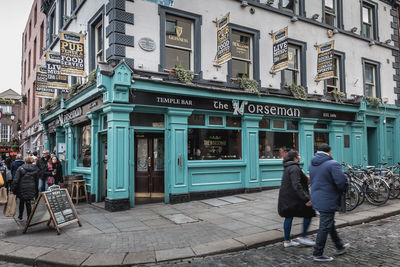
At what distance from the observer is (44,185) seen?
1087cm

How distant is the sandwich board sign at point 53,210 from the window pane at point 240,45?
7747mm

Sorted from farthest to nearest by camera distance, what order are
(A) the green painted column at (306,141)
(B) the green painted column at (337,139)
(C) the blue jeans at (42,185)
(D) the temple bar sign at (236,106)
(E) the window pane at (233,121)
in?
(B) the green painted column at (337,139), (A) the green painted column at (306,141), (E) the window pane at (233,121), (C) the blue jeans at (42,185), (D) the temple bar sign at (236,106)

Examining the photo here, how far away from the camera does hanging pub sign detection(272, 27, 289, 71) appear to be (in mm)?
11211


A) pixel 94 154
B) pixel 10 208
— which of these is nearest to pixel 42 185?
pixel 94 154

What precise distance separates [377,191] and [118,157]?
302 inches

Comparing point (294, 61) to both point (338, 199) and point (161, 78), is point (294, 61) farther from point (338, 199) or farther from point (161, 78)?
point (338, 199)

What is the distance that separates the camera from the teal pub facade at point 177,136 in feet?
29.9

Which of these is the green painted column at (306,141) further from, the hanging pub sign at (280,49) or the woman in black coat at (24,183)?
the woman in black coat at (24,183)

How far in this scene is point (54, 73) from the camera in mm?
12680

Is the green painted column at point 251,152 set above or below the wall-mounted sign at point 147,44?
below

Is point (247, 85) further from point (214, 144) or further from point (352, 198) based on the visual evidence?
point (352, 198)

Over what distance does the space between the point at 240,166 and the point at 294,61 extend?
17.8ft

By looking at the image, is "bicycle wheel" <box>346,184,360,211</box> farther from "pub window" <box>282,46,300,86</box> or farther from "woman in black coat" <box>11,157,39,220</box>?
"woman in black coat" <box>11,157,39,220</box>

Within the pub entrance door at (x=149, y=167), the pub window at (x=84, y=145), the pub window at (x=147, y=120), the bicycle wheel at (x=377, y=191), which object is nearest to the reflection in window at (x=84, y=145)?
the pub window at (x=84, y=145)
